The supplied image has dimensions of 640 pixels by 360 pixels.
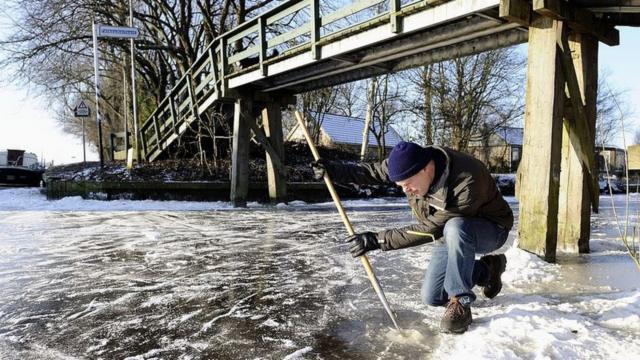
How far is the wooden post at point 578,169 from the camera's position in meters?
5.32

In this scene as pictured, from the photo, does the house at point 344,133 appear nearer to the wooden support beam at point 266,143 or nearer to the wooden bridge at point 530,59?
the wooden support beam at point 266,143

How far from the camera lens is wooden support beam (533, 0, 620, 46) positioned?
4.61m

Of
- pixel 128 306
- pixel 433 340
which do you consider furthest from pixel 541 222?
pixel 128 306

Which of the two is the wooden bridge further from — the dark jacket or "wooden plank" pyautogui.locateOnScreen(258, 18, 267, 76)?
the dark jacket

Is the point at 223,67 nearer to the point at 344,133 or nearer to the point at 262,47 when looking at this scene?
the point at 262,47

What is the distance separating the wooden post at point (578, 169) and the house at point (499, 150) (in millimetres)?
19011

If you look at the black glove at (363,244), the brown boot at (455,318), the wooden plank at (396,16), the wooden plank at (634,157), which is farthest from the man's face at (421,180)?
the wooden plank at (396,16)

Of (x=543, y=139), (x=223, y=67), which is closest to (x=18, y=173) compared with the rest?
(x=223, y=67)

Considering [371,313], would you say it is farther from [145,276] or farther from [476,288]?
[145,276]

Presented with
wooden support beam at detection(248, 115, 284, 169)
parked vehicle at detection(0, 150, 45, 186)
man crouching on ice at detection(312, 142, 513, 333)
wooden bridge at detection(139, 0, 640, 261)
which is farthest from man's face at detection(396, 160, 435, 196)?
parked vehicle at detection(0, 150, 45, 186)

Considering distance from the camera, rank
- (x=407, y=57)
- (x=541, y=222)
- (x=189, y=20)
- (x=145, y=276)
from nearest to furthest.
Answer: (x=145, y=276), (x=541, y=222), (x=407, y=57), (x=189, y=20)

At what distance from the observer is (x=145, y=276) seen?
4492 millimetres

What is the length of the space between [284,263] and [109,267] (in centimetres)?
177

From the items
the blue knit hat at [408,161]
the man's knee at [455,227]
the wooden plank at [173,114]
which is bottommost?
the man's knee at [455,227]
